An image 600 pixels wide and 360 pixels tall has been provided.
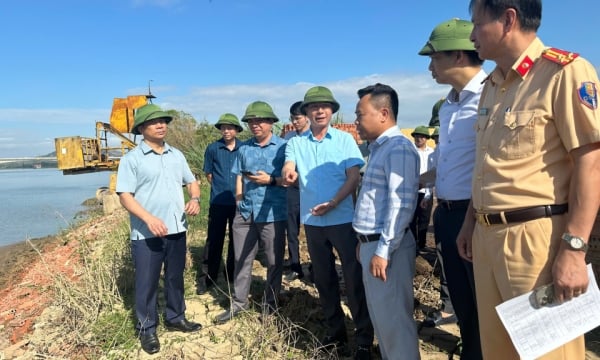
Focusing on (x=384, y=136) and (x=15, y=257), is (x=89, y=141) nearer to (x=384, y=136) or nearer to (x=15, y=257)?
(x=15, y=257)

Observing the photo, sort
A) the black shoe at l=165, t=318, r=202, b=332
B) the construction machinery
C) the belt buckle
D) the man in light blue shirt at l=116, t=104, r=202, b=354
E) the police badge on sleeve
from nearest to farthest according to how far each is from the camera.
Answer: the police badge on sleeve
the belt buckle
the man in light blue shirt at l=116, t=104, r=202, b=354
the black shoe at l=165, t=318, r=202, b=332
the construction machinery

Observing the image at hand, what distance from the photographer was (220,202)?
477 cm

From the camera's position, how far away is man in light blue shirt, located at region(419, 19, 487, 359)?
223 centimetres

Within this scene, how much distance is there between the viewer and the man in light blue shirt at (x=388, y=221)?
7.49 ft

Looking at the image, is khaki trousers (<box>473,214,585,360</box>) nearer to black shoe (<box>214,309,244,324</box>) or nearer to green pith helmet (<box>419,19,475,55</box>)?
green pith helmet (<box>419,19,475,55</box>)

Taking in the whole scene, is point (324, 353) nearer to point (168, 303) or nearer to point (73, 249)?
point (168, 303)

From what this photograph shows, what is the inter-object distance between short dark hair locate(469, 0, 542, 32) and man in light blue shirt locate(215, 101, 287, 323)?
2305mm

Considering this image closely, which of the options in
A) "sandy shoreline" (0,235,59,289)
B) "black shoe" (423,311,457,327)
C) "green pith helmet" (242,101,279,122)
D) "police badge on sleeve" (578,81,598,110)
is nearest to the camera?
"police badge on sleeve" (578,81,598,110)

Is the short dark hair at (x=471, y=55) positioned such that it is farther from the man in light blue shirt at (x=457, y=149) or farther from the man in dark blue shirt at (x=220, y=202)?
the man in dark blue shirt at (x=220, y=202)

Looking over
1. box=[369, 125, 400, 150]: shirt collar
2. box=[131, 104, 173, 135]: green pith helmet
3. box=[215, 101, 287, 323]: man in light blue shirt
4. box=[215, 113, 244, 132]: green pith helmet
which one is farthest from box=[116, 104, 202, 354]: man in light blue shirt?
box=[369, 125, 400, 150]: shirt collar

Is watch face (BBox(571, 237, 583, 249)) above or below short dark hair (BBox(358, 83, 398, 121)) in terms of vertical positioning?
below

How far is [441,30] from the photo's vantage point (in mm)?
2248

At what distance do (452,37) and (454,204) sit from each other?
898 mm

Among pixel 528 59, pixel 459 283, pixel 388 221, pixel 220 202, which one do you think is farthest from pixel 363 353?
pixel 220 202
